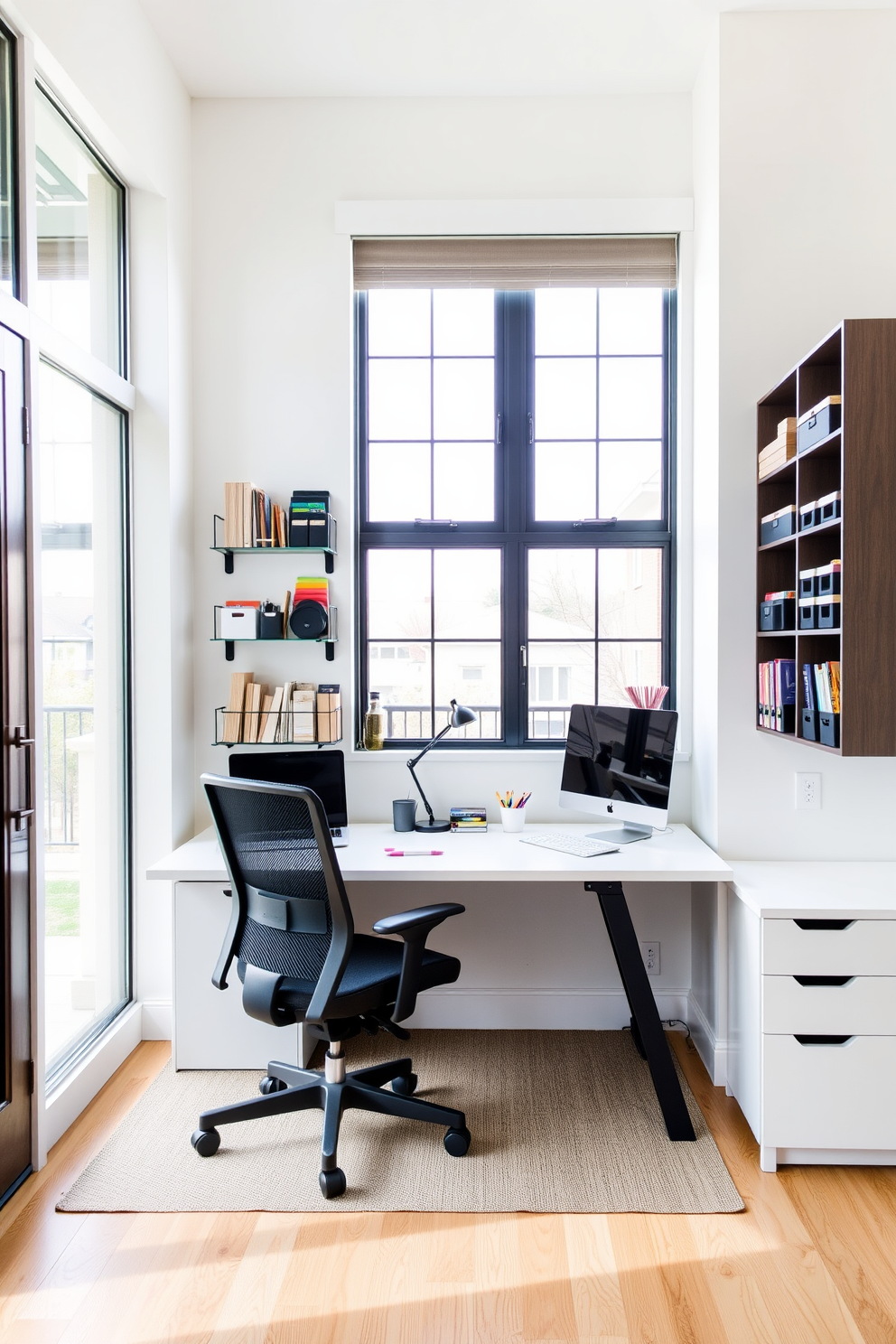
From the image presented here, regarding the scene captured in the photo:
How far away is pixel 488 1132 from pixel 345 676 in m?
1.55

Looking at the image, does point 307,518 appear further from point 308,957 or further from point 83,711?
point 308,957

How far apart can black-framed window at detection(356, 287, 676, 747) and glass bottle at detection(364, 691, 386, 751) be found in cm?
12

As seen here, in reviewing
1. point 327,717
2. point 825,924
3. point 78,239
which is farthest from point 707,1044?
point 78,239

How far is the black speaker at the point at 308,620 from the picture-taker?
2906mm

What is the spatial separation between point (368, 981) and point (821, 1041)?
1182 mm

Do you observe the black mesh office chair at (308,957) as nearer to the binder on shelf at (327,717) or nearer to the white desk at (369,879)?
the white desk at (369,879)

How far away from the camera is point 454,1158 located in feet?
7.22

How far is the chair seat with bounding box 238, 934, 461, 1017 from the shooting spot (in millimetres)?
2043

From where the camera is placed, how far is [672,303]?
3105 millimetres

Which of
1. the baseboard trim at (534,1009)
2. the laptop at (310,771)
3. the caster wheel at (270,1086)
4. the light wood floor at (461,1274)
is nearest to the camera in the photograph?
the light wood floor at (461,1274)

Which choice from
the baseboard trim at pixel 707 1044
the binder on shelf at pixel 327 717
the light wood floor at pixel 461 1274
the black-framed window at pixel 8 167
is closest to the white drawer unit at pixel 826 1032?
the light wood floor at pixel 461 1274

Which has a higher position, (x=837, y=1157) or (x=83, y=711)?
(x=83, y=711)

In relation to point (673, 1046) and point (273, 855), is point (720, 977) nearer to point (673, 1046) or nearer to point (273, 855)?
point (673, 1046)

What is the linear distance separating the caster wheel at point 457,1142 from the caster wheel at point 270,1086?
1.75 feet
